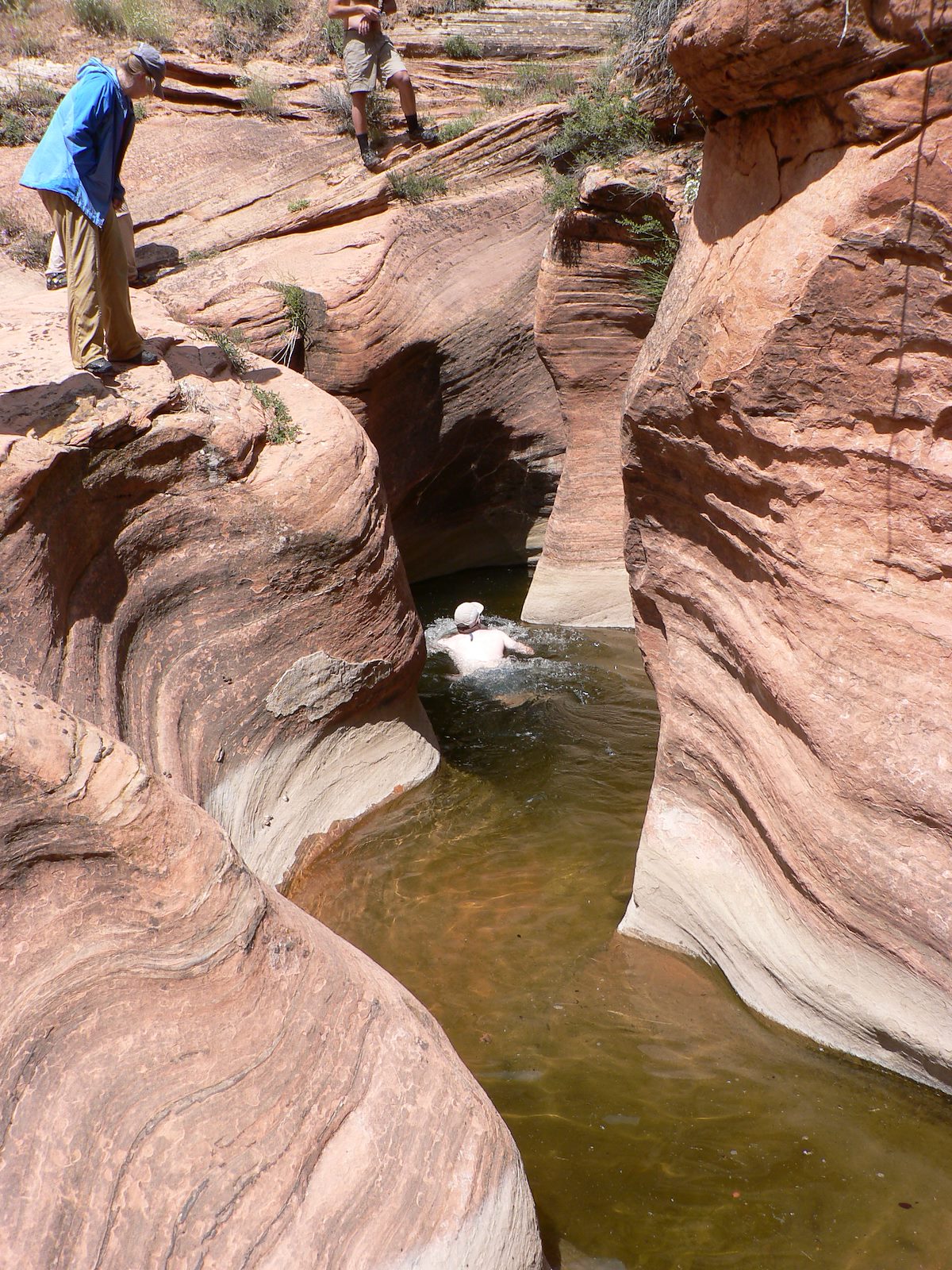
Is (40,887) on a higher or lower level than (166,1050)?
higher

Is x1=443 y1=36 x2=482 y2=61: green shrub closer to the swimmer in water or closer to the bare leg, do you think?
the bare leg

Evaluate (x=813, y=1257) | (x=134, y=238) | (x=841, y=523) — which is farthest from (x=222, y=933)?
(x=134, y=238)

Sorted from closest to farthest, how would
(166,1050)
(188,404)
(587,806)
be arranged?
(166,1050)
(188,404)
(587,806)

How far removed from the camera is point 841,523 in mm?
3270

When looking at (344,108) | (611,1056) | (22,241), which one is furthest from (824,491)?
(344,108)

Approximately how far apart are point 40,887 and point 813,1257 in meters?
2.48

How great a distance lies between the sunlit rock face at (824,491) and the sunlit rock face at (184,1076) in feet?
4.72

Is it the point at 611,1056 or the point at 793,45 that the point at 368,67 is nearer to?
the point at 793,45

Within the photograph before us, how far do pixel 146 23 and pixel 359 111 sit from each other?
10.7ft

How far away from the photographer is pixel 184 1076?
2.39 meters

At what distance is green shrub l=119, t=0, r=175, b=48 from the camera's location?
10.1 m

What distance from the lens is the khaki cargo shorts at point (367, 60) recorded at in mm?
8625

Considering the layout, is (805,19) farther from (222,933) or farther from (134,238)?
(134,238)

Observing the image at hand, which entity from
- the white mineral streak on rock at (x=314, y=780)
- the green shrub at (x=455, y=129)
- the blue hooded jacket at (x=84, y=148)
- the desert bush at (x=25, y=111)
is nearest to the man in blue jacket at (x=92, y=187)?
the blue hooded jacket at (x=84, y=148)
